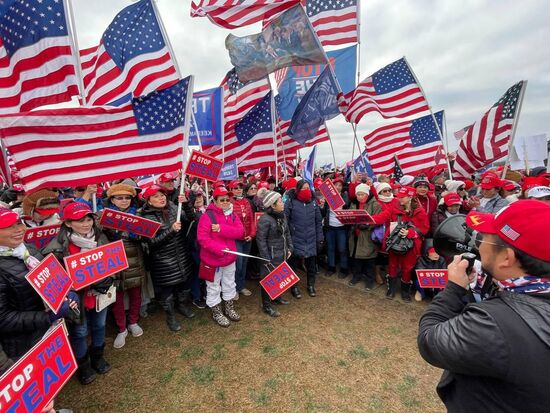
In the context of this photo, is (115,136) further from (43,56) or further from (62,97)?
(43,56)

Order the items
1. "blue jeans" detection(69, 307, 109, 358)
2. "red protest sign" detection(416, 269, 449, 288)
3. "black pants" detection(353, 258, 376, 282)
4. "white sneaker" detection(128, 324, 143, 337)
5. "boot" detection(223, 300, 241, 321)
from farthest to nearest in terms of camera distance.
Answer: "black pants" detection(353, 258, 376, 282) < "boot" detection(223, 300, 241, 321) < "white sneaker" detection(128, 324, 143, 337) < "red protest sign" detection(416, 269, 449, 288) < "blue jeans" detection(69, 307, 109, 358)

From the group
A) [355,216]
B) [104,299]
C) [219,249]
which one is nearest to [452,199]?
[355,216]

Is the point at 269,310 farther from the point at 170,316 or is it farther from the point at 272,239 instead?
the point at 170,316

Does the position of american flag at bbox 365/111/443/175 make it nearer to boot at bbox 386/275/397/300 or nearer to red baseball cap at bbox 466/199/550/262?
boot at bbox 386/275/397/300

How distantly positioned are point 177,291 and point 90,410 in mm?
2264

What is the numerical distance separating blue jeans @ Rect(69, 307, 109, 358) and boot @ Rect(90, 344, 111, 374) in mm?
85

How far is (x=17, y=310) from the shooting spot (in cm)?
245

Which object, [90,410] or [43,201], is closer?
[90,410]

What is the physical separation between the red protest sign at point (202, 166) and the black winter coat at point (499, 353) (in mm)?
3748

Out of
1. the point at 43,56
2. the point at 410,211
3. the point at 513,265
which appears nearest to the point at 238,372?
the point at 513,265

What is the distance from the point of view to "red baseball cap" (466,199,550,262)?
1228mm

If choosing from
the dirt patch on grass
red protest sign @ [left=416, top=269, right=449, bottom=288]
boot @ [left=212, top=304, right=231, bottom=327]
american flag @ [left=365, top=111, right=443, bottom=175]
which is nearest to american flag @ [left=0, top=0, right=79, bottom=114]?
the dirt patch on grass

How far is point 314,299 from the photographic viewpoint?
5738 millimetres

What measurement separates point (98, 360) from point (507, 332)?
4.52 metres
